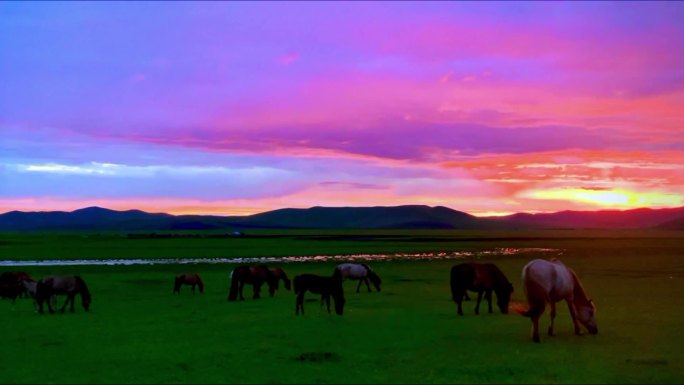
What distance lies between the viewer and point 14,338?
58.3 ft

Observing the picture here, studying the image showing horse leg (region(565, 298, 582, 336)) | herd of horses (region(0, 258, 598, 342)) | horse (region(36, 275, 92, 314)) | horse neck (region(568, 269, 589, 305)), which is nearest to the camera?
herd of horses (region(0, 258, 598, 342))

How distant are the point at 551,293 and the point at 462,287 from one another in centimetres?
549

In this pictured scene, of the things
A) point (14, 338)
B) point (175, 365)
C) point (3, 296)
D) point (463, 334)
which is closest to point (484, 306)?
point (463, 334)

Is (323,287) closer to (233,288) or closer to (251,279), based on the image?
(233,288)

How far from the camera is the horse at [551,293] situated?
55.4 ft

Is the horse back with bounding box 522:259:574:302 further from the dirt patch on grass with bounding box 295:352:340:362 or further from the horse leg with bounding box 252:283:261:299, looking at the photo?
the horse leg with bounding box 252:283:261:299

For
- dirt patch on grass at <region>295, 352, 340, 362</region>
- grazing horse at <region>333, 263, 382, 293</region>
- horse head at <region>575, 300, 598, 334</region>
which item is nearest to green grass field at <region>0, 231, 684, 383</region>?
dirt patch on grass at <region>295, 352, 340, 362</region>

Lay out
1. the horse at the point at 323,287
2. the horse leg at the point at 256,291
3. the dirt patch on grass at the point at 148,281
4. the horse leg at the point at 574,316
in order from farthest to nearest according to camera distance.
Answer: the dirt patch on grass at the point at 148,281
the horse leg at the point at 256,291
the horse at the point at 323,287
the horse leg at the point at 574,316

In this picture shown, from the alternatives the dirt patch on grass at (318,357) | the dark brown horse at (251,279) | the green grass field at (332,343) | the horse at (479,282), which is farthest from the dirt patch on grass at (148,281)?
the dirt patch on grass at (318,357)

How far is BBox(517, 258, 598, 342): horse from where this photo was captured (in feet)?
55.4

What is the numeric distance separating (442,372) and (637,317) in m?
10.8

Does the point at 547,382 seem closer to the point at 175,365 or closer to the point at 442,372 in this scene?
the point at 442,372

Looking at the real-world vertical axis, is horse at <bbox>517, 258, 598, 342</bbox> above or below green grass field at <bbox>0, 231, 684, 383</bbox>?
above

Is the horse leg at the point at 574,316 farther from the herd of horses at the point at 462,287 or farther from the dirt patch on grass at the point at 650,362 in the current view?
the dirt patch on grass at the point at 650,362
